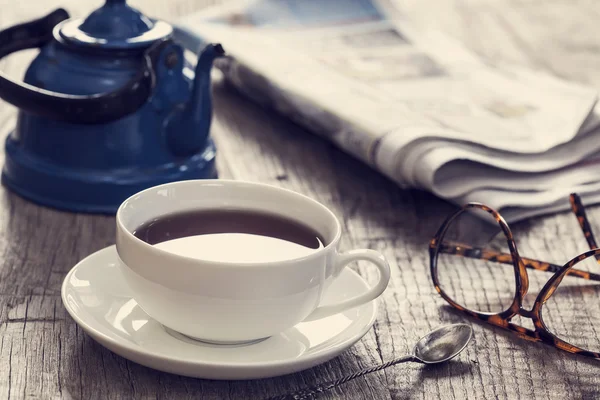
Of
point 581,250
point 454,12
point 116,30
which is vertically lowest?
point 454,12

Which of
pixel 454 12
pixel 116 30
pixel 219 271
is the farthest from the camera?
pixel 454 12

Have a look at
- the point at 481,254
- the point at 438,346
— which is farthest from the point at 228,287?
the point at 481,254

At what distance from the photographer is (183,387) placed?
20.0 inches

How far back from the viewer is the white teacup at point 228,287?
0.48 metres

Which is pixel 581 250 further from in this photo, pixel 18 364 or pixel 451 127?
pixel 18 364

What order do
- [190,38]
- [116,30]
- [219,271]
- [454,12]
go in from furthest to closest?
[454,12]
[190,38]
[116,30]
[219,271]

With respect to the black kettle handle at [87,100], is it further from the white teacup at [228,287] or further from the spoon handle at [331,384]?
the spoon handle at [331,384]

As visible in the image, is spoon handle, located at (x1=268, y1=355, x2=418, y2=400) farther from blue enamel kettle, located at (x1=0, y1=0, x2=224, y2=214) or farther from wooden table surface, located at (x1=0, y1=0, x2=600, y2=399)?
blue enamel kettle, located at (x1=0, y1=0, x2=224, y2=214)

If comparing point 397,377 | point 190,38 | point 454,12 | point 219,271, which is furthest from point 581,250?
point 454,12

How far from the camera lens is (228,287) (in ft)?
1.57

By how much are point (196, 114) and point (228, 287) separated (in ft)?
1.03

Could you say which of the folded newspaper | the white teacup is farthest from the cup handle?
the folded newspaper

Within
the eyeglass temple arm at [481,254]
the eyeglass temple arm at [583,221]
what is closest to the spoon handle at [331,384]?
the eyeglass temple arm at [481,254]

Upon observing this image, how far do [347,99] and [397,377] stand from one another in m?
0.45
